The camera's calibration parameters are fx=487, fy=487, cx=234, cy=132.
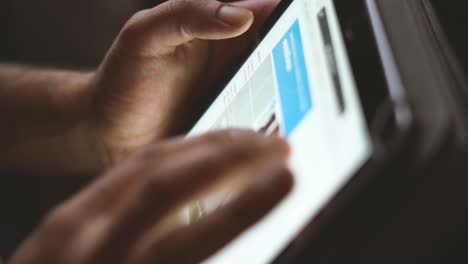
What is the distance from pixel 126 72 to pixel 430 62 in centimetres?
52

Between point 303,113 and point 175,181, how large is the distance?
17 cm

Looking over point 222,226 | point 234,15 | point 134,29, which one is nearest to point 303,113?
point 222,226

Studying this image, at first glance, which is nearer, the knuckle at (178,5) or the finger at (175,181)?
the finger at (175,181)

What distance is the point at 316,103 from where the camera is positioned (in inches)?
16.9

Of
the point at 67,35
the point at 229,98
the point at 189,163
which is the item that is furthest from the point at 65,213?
the point at 67,35

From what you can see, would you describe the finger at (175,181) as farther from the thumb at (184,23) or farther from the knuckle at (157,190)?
the thumb at (184,23)

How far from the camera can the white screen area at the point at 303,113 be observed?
1.21 feet

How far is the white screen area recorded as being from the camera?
37 cm

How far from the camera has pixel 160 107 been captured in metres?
0.81

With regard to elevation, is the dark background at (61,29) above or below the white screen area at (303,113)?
below

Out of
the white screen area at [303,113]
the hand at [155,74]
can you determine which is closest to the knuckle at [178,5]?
the hand at [155,74]

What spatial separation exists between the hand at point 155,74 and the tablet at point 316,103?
7.2 inches

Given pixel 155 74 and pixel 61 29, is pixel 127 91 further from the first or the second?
pixel 61 29

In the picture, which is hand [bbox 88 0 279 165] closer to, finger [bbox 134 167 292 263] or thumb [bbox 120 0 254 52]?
thumb [bbox 120 0 254 52]
